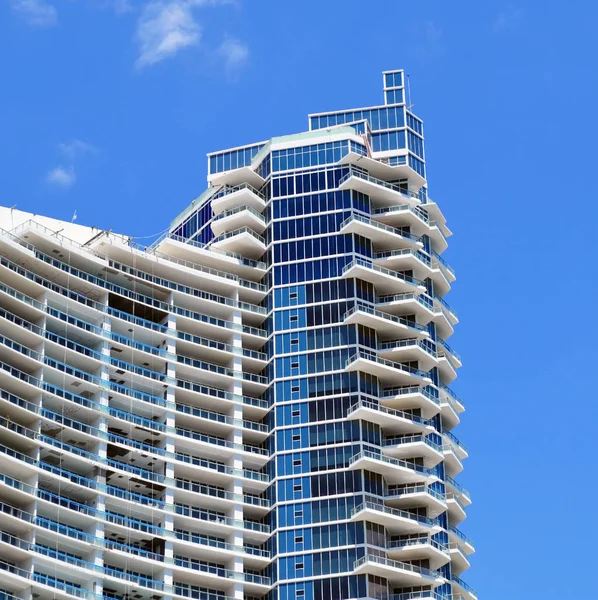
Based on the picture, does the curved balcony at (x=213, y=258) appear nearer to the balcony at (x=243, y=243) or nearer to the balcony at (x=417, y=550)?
the balcony at (x=243, y=243)

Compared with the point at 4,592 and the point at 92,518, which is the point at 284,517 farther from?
the point at 4,592

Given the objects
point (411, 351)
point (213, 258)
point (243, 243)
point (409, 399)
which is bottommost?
point (409, 399)

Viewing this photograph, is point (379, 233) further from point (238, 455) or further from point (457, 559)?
point (457, 559)

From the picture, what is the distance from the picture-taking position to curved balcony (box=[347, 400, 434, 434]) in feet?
536

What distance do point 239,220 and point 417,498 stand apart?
39522mm

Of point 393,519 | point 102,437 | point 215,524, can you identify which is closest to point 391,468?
point 393,519

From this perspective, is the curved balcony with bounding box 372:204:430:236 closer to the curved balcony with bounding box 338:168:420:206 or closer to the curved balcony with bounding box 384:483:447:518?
the curved balcony with bounding box 338:168:420:206

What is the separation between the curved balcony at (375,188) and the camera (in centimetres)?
17500

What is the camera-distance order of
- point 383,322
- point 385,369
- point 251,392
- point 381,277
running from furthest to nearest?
point 251,392
point 381,277
point 383,322
point 385,369

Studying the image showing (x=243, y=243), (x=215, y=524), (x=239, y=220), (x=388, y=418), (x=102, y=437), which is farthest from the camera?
(x=239, y=220)

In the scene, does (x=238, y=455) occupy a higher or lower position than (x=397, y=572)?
higher

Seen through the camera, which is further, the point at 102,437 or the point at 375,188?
the point at 375,188

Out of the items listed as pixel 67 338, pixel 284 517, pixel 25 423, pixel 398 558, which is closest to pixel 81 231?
pixel 67 338

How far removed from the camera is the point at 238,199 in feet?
588
